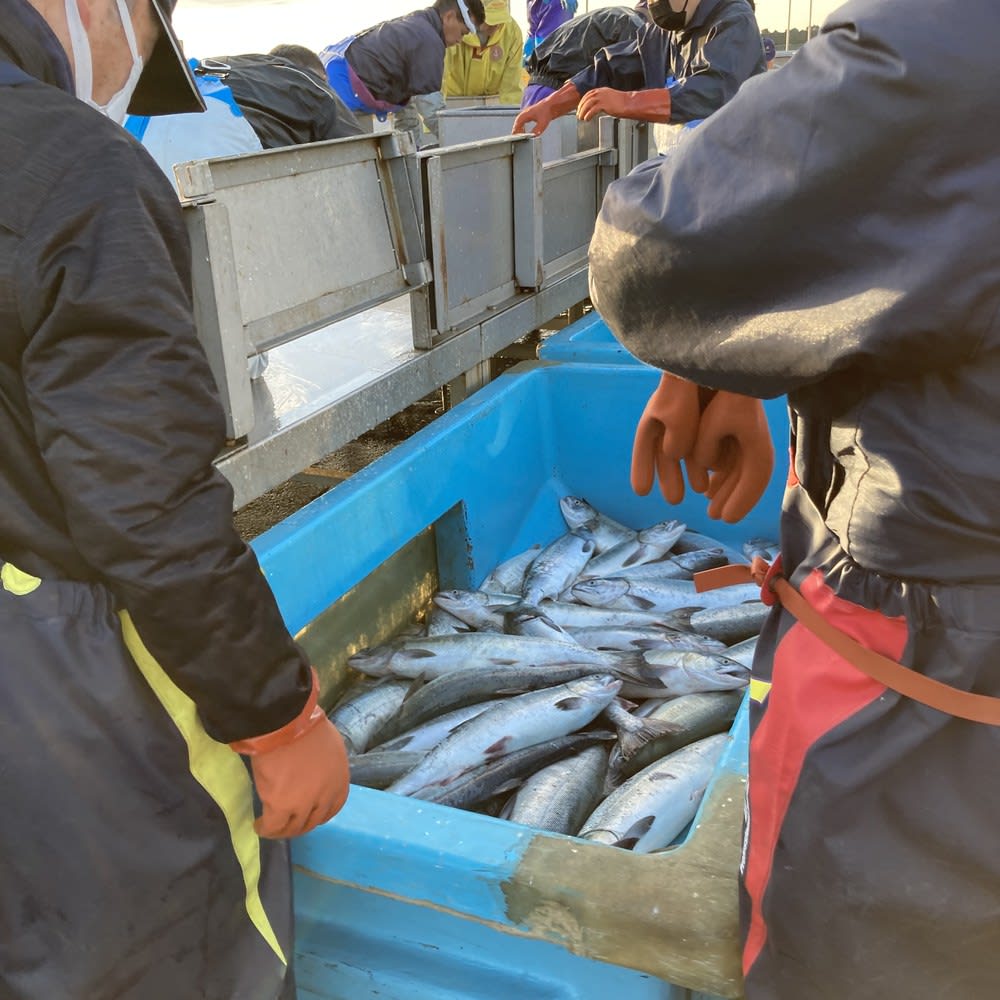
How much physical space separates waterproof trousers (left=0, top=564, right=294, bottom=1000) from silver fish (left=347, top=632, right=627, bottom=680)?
5.77ft

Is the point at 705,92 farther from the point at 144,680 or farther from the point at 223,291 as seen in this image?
the point at 144,680

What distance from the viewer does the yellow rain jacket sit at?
36.4 ft

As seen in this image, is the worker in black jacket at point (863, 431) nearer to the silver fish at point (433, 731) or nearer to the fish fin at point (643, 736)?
the fish fin at point (643, 736)

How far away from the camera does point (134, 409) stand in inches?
49.3

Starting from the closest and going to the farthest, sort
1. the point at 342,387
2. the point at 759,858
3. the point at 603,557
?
the point at 759,858, the point at 342,387, the point at 603,557

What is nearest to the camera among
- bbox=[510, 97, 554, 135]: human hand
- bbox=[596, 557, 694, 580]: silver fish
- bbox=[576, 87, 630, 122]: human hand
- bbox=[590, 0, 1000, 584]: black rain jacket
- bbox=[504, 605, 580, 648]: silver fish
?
bbox=[590, 0, 1000, 584]: black rain jacket

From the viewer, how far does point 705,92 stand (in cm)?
553

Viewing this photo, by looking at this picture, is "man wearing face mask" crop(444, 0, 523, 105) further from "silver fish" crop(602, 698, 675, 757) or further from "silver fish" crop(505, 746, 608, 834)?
"silver fish" crop(505, 746, 608, 834)

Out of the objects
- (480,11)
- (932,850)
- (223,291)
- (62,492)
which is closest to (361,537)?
(223,291)

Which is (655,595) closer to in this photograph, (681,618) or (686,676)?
(681,618)

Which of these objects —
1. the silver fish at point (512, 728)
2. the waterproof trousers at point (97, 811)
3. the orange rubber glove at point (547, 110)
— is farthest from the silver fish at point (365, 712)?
the orange rubber glove at point (547, 110)

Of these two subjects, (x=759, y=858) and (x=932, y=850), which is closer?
(x=932, y=850)

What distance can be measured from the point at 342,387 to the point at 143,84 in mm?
1816

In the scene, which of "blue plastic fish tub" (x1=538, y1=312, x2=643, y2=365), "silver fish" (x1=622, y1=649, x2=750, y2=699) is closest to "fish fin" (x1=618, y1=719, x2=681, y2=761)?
"silver fish" (x1=622, y1=649, x2=750, y2=699)
